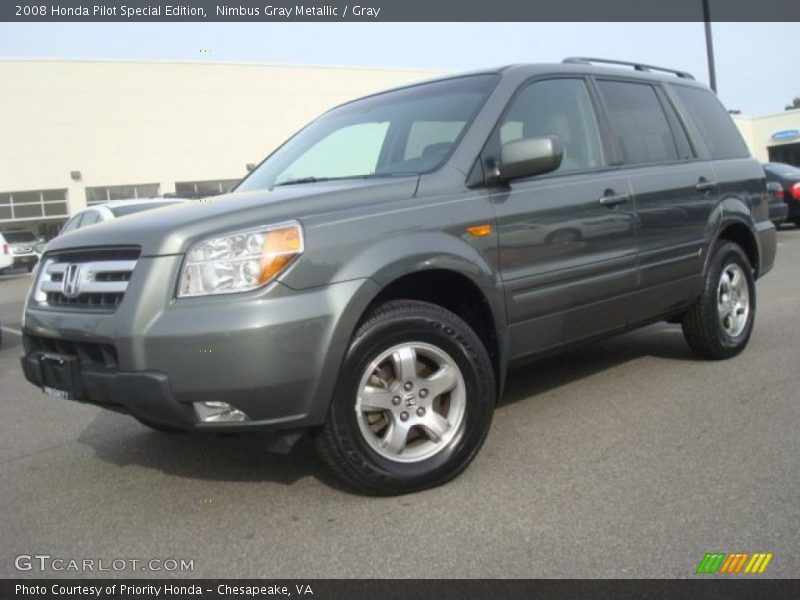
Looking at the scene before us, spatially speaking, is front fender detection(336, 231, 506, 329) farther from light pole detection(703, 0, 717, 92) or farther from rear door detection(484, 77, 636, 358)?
light pole detection(703, 0, 717, 92)

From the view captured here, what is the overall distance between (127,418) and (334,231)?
95.2 inches

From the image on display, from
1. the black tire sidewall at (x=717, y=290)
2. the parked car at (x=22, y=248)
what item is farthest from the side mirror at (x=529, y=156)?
the parked car at (x=22, y=248)

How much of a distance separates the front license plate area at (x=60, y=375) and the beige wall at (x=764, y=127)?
49530 millimetres

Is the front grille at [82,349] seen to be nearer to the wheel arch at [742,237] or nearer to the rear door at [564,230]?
the rear door at [564,230]

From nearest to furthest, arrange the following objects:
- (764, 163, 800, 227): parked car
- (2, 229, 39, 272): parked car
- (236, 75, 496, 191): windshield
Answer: (236, 75, 496, 191): windshield, (764, 163, 800, 227): parked car, (2, 229, 39, 272): parked car

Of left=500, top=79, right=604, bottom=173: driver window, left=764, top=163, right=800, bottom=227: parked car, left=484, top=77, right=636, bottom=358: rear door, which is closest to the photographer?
left=484, top=77, right=636, bottom=358: rear door

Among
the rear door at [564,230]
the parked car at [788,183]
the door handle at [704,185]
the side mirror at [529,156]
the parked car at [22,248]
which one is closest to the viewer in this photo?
the side mirror at [529,156]

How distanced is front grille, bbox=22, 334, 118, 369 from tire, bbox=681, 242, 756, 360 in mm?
3713

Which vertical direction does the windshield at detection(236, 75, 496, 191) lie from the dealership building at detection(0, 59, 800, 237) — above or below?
below

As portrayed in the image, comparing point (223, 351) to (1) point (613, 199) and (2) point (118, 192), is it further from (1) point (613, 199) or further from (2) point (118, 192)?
(2) point (118, 192)

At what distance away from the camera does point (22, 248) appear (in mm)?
23453

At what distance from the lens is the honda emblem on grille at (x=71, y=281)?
132 inches

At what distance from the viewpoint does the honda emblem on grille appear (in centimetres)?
336

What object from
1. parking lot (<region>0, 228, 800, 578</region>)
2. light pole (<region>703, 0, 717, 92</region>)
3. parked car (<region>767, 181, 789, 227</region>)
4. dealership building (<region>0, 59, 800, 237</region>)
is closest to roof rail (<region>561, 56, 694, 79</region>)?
parking lot (<region>0, 228, 800, 578</region>)
